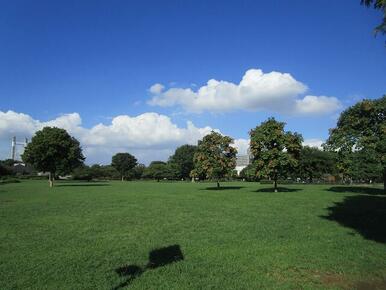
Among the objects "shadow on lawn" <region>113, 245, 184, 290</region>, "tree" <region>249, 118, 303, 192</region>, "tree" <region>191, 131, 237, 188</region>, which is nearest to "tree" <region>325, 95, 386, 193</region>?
"tree" <region>249, 118, 303, 192</region>

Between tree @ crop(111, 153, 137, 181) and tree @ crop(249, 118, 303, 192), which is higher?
tree @ crop(111, 153, 137, 181)

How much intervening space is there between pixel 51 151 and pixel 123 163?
100253 mm

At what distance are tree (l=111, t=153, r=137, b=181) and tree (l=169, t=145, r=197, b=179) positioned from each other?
70.5 ft

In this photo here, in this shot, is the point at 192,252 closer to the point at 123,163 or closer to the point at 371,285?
the point at 371,285

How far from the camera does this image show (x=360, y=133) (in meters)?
48.5

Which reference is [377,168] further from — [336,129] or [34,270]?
[34,270]

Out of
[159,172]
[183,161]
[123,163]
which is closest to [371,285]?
[159,172]

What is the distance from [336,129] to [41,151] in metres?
43.8

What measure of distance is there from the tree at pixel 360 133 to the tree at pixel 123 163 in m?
121

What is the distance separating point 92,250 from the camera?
13.1 meters

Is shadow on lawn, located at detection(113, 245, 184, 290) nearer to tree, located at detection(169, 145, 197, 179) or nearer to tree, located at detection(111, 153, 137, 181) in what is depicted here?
tree, located at detection(169, 145, 197, 179)

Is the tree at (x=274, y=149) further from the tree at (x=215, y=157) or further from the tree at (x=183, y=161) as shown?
the tree at (x=183, y=161)

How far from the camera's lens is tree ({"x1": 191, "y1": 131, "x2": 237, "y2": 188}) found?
5291 cm

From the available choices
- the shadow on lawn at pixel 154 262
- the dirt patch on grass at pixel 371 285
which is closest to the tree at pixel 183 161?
the shadow on lawn at pixel 154 262
